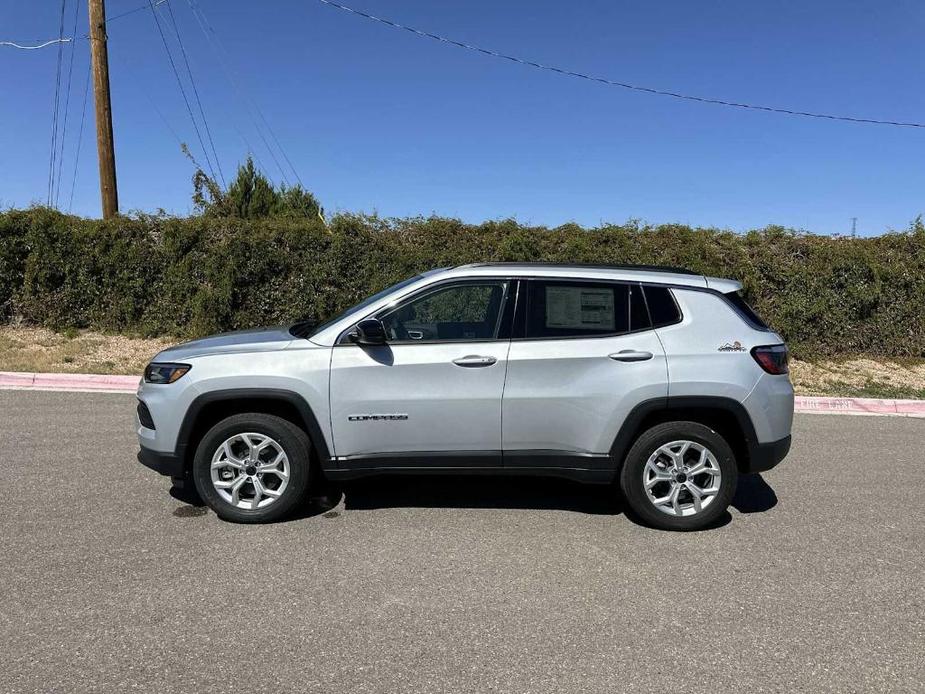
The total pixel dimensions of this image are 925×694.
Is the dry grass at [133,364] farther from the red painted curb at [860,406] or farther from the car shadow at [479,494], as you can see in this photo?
the car shadow at [479,494]

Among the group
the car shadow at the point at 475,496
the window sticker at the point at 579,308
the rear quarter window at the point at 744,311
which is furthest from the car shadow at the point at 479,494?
the rear quarter window at the point at 744,311

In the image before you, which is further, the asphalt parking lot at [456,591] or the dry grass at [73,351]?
the dry grass at [73,351]

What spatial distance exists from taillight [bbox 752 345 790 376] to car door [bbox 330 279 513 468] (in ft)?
5.46

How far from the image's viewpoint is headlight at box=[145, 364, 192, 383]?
4402 mm

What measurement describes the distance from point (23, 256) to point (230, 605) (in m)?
11.6

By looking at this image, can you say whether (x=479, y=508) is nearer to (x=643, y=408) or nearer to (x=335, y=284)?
(x=643, y=408)

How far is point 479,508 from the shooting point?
4.89m

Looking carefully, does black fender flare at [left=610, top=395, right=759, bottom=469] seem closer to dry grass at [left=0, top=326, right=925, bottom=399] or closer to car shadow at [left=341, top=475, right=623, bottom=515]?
car shadow at [left=341, top=475, right=623, bottom=515]

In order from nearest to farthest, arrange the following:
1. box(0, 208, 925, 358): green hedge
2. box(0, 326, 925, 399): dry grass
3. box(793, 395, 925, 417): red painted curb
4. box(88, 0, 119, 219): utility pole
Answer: box(793, 395, 925, 417): red painted curb
box(0, 326, 925, 399): dry grass
box(0, 208, 925, 358): green hedge
box(88, 0, 119, 219): utility pole

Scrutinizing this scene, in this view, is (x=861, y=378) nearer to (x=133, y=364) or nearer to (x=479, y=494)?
(x=479, y=494)

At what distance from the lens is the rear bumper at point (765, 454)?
4453 millimetres

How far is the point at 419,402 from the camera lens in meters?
4.36

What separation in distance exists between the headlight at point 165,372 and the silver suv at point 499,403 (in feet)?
0.04

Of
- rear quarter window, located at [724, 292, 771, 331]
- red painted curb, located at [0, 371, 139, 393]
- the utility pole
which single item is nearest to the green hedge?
the utility pole
